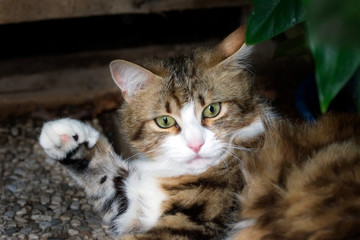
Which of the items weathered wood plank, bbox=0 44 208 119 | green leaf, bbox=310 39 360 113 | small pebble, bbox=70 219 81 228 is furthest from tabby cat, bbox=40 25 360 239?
weathered wood plank, bbox=0 44 208 119

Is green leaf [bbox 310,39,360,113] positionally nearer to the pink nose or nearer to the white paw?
the pink nose

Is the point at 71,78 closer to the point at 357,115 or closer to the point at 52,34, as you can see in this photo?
the point at 52,34

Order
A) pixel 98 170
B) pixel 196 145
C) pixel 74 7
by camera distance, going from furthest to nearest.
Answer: pixel 74 7
pixel 98 170
pixel 196 145

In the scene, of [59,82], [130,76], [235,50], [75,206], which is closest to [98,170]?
[75,206]

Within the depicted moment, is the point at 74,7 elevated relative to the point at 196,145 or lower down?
elevated

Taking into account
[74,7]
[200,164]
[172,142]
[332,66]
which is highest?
[74,7]

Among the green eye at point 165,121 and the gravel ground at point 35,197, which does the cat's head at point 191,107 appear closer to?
the green eye at point 165,121

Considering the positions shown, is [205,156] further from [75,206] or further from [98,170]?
[75,206]
